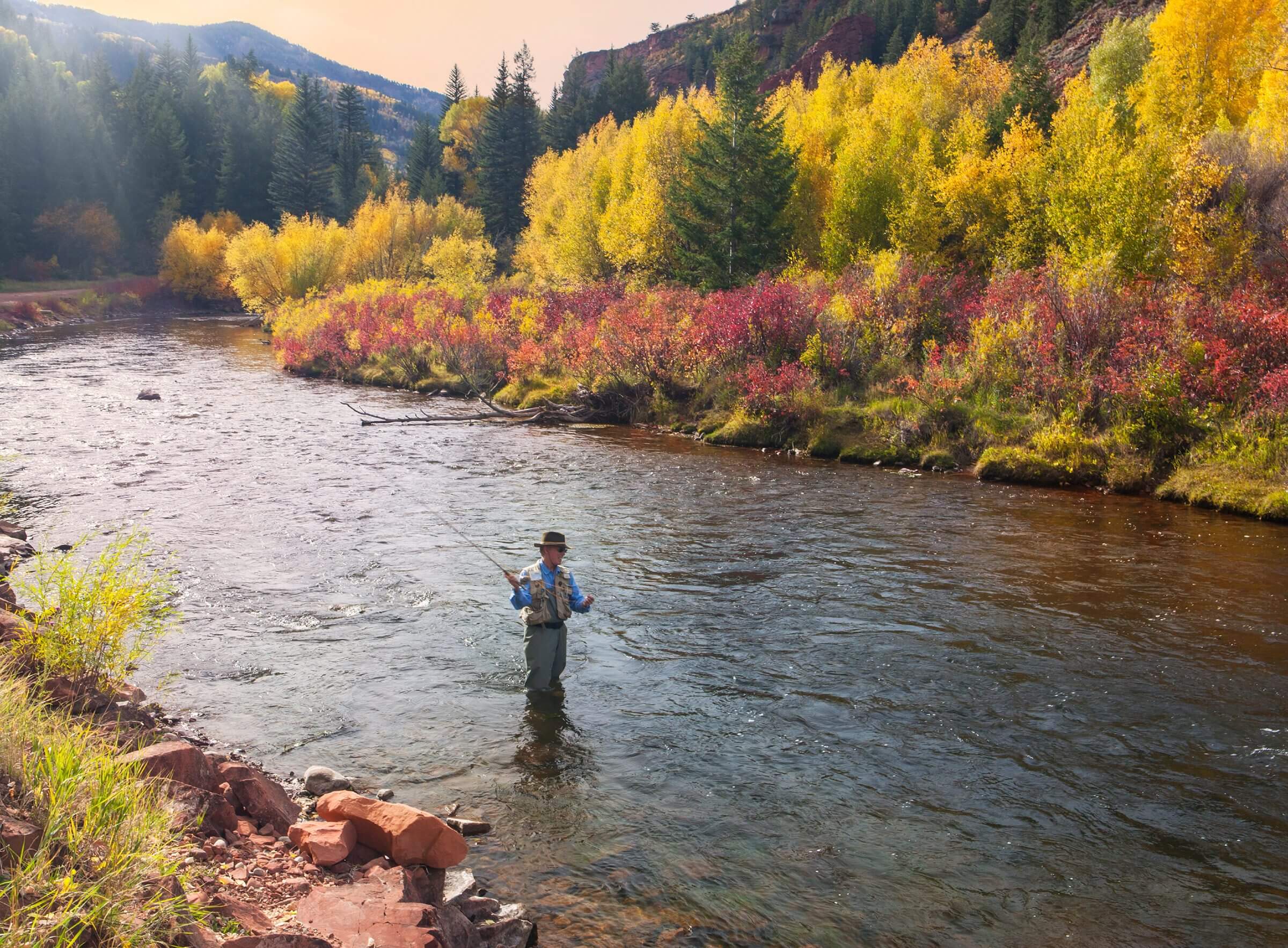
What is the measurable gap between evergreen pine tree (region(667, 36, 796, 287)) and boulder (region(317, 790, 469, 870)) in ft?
122

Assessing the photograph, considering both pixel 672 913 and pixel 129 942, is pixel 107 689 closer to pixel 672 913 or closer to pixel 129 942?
pixel 129 942

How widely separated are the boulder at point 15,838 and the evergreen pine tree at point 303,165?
117162 mm

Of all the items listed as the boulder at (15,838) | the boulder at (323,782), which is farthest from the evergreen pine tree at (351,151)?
the boulder at (15,838)

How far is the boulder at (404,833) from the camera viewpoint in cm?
663

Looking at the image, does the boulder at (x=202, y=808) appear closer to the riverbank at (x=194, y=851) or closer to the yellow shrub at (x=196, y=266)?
the riverbank at (x=194, y=851)

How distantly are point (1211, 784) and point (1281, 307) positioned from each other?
61.8 ft

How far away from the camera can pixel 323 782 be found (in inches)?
327

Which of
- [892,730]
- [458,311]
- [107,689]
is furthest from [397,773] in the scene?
[458,311]

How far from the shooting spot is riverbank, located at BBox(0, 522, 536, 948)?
15.1ft

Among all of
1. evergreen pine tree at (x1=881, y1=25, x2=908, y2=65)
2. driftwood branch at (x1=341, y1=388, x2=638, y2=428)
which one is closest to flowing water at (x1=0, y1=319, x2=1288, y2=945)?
driftwood branch at (x1=341, y1=388, x2=638, y2=428)

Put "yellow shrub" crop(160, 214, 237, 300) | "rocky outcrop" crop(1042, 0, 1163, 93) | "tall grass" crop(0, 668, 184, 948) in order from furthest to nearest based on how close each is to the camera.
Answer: "yellow shrub" crop(160, 214, 237, 300) → "rocky outcrop" crop(1042, 0, 1163, 93) → "tall grass" crop(0, 668, 184, 948)

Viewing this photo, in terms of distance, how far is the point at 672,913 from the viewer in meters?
6.82

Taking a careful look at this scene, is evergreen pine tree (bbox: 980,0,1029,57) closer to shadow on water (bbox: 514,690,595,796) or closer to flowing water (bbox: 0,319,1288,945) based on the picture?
flowing water (bbox: 0,319,1288,945)

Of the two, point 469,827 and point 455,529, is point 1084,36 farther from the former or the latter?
point 469,827
